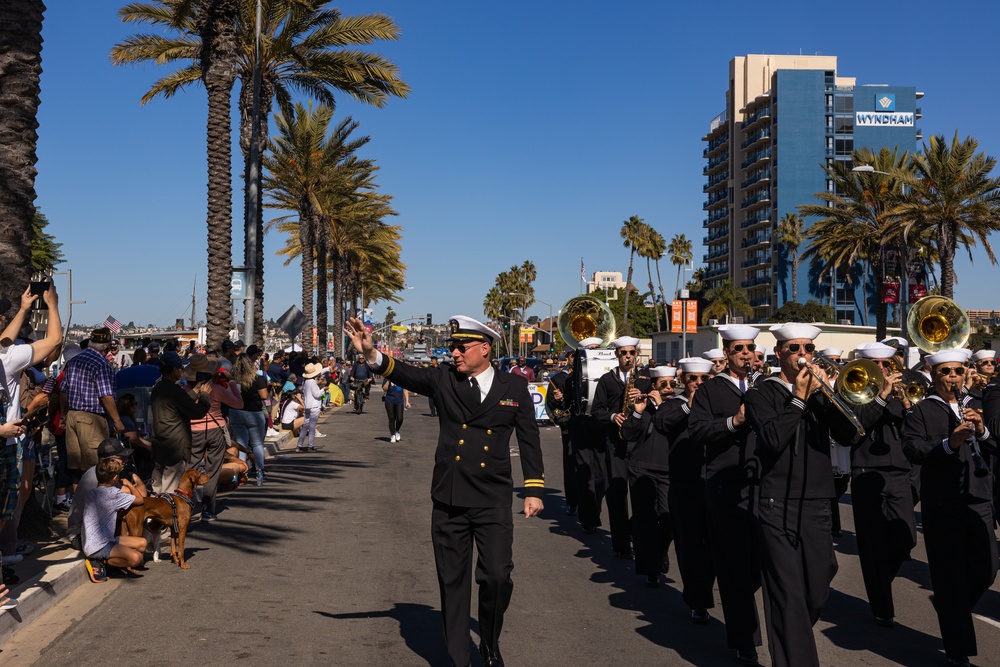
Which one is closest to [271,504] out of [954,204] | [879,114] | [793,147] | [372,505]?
[372,505]

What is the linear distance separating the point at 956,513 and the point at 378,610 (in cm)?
405

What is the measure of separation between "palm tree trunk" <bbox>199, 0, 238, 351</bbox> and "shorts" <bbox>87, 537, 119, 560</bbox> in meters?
13.0

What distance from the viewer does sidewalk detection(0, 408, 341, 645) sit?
7.03 meters

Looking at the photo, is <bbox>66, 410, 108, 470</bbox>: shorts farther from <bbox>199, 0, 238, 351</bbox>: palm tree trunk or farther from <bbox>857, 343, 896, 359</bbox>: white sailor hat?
<bbox>199, 0, 238, 351</bbox>: palm tree trunk

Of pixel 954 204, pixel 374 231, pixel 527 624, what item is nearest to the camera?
pixel 527 624

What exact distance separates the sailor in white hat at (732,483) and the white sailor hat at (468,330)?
4.97 ft

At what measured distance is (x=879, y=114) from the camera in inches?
3720

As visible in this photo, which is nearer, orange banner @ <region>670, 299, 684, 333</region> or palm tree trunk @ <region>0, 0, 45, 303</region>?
palm tree trunk @ <region>0, 0, 45, 303</region>

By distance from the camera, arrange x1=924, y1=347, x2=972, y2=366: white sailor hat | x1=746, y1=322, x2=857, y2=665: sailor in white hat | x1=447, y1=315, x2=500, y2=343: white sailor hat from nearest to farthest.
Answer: x1=746, y1=322, x2=857, y2=665: sailor in white hat, x1=447, y1=315, x2=500, y2=343: white sailor hat, x1=924, y1=347, x2=972, y2=366: white sailor hat

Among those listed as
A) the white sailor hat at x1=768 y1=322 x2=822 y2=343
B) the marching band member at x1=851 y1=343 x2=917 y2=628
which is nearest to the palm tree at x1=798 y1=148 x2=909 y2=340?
the marching band member at x1=851 y1=343 x2=917 y2=628

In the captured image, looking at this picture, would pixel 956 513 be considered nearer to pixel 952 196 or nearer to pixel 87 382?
pixel 87 382

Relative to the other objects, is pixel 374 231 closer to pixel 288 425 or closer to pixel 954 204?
pixel 954 204

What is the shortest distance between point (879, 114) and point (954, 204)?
64.5 metres

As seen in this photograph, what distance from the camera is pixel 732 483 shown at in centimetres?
661
